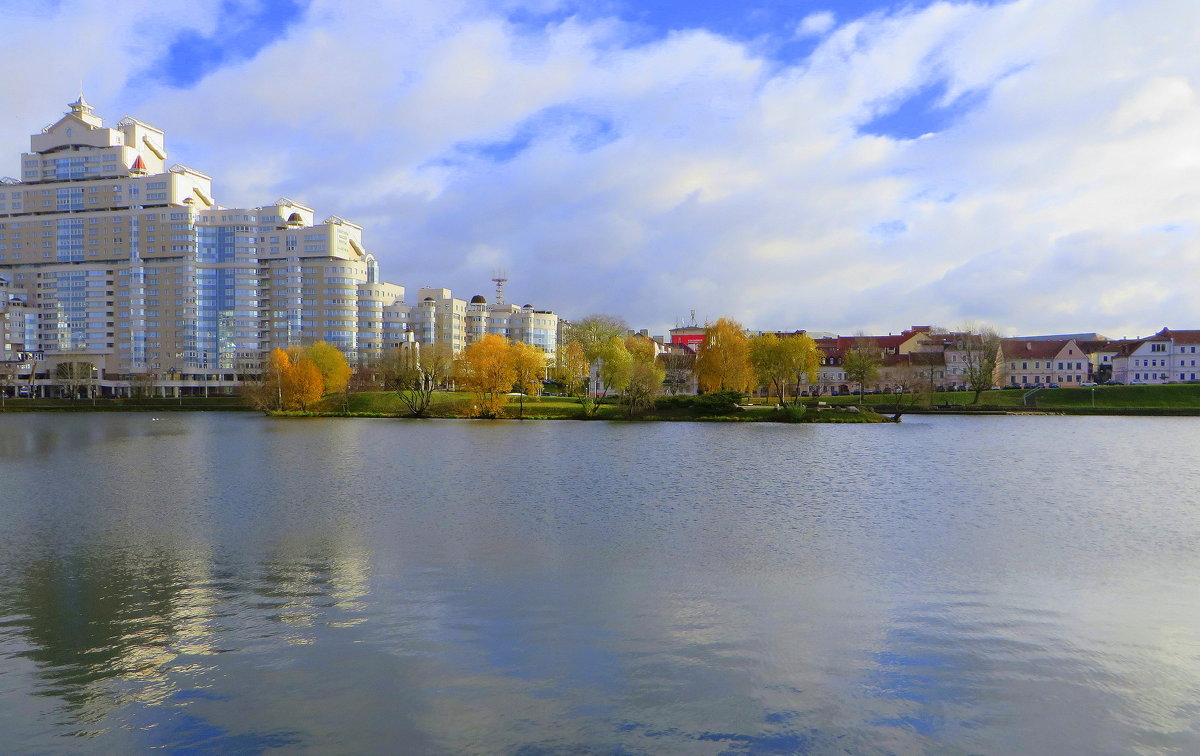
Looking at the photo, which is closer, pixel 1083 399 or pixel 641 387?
pixel 641 387

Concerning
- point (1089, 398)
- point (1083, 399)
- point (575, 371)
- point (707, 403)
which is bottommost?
point (1083, 399)

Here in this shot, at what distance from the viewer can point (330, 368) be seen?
98125mm

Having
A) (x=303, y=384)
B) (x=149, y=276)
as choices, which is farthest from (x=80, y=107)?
(x=303, y=384)

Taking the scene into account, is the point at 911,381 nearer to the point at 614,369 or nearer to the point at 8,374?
the point at 614,369

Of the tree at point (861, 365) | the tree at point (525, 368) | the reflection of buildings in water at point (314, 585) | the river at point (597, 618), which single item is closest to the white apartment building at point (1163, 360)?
the tree at point (861, 365)

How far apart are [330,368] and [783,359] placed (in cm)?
5540

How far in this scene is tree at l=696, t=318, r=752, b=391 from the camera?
94125 mm

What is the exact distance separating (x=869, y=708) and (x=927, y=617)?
176 inches

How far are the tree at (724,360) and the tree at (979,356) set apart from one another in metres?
31.7

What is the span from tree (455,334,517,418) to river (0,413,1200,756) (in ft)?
166

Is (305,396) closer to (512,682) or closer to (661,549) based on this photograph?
(661,549)

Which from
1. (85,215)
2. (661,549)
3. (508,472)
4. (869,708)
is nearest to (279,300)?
(85,215)

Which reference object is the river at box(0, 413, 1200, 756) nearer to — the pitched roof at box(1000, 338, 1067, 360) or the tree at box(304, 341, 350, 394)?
the tree at box(304, 341, 350, 394)

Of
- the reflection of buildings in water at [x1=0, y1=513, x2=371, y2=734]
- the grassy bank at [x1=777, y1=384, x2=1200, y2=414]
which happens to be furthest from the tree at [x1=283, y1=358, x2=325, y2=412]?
the reflection of buildings in water at [x1=0, y1=513, x2=371, y2=734]
